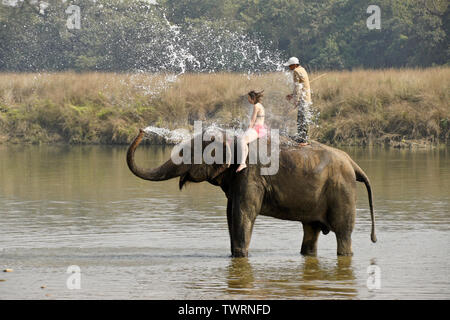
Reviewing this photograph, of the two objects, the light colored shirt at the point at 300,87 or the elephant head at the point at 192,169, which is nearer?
the elephant head at the point at 192,169

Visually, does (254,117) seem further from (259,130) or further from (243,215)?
(243,215)

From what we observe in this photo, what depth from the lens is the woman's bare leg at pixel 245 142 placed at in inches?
452

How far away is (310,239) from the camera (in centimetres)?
1195

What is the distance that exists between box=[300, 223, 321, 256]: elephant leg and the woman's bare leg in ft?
3.81

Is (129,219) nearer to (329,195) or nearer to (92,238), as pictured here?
(92,238)

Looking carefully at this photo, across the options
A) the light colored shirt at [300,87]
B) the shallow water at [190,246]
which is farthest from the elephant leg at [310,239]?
the light colored shirt at [300,87]

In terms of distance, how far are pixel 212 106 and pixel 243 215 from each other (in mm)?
19209

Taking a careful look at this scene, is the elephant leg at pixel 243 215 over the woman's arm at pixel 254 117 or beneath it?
beneath

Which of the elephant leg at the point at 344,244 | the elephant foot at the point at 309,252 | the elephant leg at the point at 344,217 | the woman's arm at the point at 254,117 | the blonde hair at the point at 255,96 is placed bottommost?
the elephant foot at the point at 309,252

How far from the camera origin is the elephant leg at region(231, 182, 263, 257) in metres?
11.5

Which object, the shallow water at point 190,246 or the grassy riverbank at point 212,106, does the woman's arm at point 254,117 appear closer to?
the shallow water at point 190,246

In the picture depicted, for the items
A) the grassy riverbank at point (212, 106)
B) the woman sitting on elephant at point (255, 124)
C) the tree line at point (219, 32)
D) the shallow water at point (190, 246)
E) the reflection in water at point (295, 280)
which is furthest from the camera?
the tree line at point (219, 32)
